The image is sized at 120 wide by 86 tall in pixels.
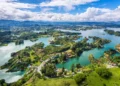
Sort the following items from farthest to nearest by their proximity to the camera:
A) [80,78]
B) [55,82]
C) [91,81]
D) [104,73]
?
1. [104,73]
2. [55,82]
3. [80,78]
4. [91,81]

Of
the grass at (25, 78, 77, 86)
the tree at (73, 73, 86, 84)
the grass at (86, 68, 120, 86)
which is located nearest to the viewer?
the grass at (86, 68, 120, 86)

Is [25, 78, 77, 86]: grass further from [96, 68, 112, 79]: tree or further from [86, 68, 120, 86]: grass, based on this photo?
[96, 68, 112, 79]: tree

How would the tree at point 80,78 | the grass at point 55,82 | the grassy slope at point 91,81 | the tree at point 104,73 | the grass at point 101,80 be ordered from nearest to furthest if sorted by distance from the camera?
the grass at point 101,80
the grassy slope at point 91,81
the tree at point 80,78
the grass at point 55,82
the tree at point 104,73

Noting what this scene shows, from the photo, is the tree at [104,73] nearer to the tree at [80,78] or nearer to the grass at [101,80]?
the grass at [101,80]

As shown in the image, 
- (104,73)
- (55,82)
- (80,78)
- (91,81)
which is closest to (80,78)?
(80,78)

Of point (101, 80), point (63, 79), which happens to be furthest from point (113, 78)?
point (63, 79)

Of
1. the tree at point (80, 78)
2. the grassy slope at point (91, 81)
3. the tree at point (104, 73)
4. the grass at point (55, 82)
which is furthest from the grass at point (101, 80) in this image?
the grass at point (55, 82)

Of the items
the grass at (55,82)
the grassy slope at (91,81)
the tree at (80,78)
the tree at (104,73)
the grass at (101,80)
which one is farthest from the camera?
the tree at (104,73)

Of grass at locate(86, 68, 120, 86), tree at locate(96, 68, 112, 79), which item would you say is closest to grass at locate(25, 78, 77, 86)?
grass at locate(86, 68, 120, 86)

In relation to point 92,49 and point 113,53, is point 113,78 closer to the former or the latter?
point 113,53

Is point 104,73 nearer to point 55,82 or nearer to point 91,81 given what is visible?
point 91,81

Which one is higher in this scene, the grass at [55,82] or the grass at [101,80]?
the grass at [101,80]
